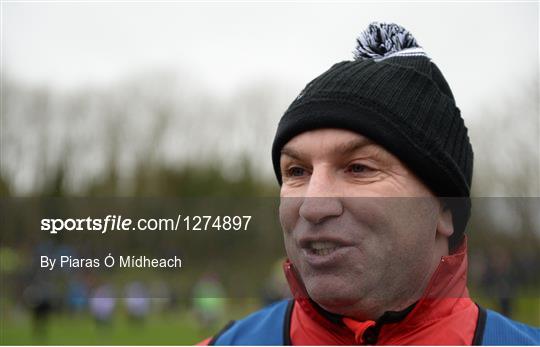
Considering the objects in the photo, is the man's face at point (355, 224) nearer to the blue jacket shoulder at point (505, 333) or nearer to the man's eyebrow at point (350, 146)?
the man's eyebrow at point (350, 146)

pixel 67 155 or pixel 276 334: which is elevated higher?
pixel 276 334

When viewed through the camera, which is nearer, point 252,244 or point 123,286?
point 252,244

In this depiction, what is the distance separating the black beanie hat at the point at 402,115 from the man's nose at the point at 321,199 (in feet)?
0.54

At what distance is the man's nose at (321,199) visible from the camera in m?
1.70

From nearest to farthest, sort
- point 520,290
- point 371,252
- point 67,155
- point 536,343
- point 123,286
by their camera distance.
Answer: point 371,252, point 536,343, point 123,286, point 67,155, point 520,290

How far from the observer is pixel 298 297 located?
6.45 feet

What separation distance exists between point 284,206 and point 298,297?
1.10ft

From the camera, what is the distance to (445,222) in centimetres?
193

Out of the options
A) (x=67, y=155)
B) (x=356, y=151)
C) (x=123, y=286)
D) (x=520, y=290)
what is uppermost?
(x=356, y=151)

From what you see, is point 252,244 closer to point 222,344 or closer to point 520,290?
point 222,344

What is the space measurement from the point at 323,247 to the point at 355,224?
12cm

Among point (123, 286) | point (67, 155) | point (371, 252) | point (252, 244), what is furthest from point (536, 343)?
point (67, 155)

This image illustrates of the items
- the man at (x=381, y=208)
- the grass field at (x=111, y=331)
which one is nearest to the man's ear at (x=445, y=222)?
the man at (x=381, y=208)
